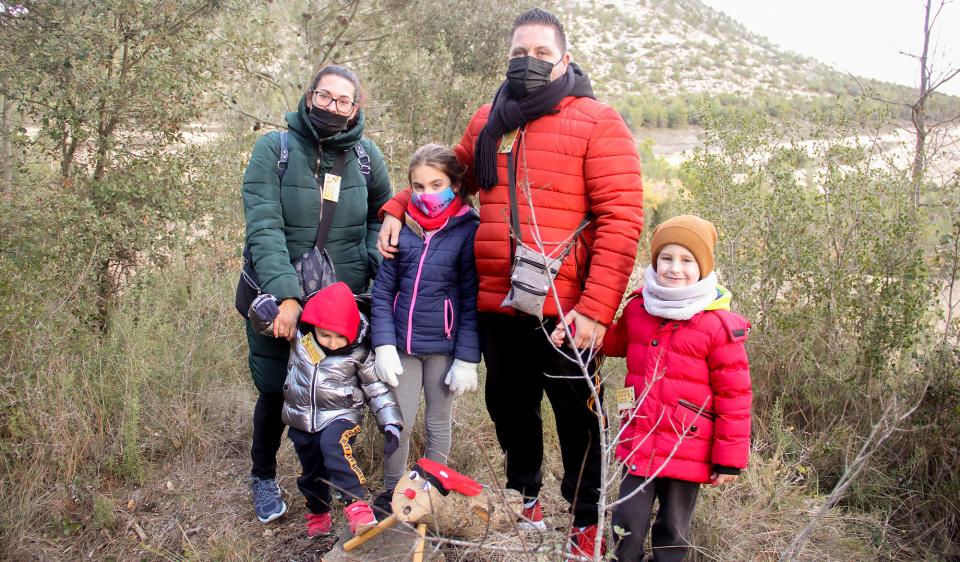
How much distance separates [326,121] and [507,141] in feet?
2.76

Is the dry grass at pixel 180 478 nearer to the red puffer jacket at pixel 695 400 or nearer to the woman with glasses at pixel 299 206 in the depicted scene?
the woman with glasses at pixel 299 206

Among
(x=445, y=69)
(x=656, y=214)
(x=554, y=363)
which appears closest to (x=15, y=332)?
(x=554, y=363)

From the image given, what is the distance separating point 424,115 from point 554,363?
653 cm

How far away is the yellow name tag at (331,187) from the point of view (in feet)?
10.2

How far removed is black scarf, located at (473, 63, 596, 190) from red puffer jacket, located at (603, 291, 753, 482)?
3.20 feet

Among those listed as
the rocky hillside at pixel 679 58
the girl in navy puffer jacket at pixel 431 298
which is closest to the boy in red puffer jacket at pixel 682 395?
the girl in navy puffer jacket at pixel 431 298

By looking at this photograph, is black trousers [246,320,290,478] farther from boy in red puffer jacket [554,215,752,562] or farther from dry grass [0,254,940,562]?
boy in red puffer jacket [554,215,752,562]

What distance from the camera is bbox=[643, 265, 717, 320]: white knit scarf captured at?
2.53m

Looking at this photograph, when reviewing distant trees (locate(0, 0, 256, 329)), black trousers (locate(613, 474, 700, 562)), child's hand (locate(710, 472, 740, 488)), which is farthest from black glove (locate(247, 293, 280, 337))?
distant trees (locate(0, 0, 256, 329))

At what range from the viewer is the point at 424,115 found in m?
8.70

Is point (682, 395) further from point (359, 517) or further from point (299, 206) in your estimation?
point (299, 206)

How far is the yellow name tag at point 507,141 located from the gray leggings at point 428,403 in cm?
97

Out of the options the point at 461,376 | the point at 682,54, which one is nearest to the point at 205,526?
the point at 461,376

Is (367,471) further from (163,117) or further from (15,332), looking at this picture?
(163,117)
